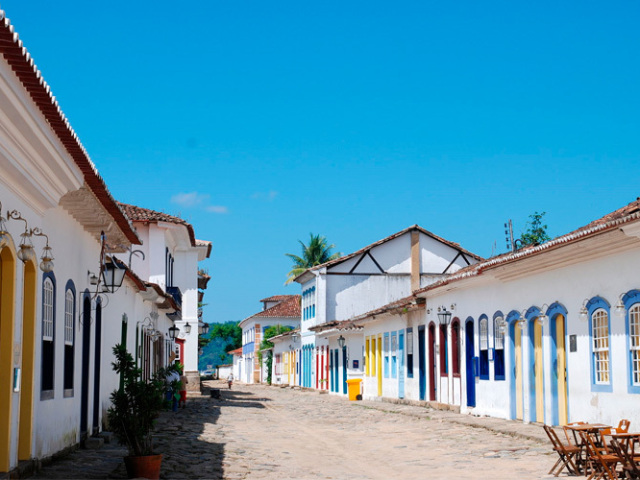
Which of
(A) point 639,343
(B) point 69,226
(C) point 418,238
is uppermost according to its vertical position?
(C) point 418,238

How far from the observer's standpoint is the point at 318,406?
97.5 feet

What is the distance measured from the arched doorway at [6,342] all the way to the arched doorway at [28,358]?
808mm

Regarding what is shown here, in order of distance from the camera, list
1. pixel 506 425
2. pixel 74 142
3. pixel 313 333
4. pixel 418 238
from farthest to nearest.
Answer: pixel 313 333 → pixel 418 238 → pixel 506 425 → pixel 74 142

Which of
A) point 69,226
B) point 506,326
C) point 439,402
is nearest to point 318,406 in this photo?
point 439,402

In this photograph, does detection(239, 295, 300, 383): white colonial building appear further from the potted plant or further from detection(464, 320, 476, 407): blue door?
the potted plant

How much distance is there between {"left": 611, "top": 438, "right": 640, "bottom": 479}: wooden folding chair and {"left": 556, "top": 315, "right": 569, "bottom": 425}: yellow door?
7152mm

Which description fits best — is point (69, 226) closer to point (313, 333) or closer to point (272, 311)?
point (313, 333)

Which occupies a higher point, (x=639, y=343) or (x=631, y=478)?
(x=639, y=343)

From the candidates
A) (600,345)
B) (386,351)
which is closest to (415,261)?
(386,351)

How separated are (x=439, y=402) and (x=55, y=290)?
15.6m

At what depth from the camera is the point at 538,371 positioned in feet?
59.4

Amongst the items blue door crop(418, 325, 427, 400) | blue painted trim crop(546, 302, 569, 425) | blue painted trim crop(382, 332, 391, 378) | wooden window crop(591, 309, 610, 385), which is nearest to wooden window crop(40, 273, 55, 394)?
wooden window crop(591, 309, 610, 385)

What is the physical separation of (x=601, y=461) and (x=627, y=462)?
10.5 inches

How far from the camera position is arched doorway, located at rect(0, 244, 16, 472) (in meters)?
8.88
